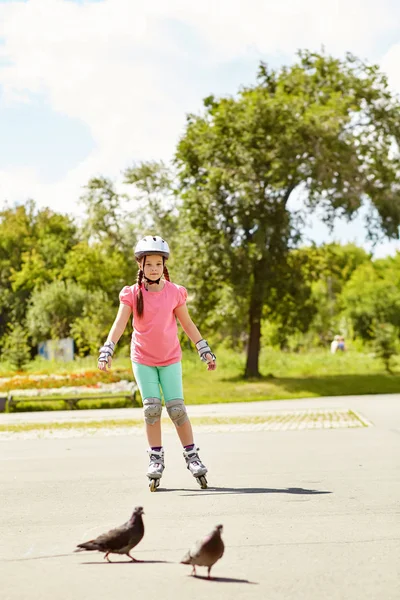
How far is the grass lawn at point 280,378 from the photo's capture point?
2980cm

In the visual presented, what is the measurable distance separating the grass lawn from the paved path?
Answer: 15.6 metres

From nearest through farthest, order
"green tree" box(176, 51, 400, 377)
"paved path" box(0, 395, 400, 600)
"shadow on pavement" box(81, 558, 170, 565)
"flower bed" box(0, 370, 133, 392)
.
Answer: "paved path" box(0, 395, 400, 600), "shadow on pavement" box(81, 558, 170, 565), "flower bed" box(0, 370, 133, 392), "green tree" box(176, 51, 400, 377)

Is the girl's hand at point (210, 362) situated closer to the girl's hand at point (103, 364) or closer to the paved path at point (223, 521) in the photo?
the girl's hand at point (103, 364)

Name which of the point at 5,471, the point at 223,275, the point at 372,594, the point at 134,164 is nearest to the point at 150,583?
the point at 372,594

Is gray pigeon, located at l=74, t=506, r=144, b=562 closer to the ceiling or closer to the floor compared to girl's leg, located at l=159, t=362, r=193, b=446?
closer to the floor

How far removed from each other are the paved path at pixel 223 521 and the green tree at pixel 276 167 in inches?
871

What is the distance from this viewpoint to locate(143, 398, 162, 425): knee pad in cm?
762

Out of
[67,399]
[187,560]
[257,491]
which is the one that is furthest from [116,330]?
[67,399]

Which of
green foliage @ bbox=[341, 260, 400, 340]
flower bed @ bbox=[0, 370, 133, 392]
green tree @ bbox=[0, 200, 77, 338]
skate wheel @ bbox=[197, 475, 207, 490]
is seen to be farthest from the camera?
green tree @ bbox=[0, 200, 77, 338]

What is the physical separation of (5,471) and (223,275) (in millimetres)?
24520

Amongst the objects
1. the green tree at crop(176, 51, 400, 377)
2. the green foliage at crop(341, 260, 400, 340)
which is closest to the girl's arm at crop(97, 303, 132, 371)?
the green tree at crop(176, 51, 400, 377)

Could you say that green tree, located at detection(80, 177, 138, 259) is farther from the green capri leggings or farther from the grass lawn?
the green capri leggings

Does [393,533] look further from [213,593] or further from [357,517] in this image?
[213,593]

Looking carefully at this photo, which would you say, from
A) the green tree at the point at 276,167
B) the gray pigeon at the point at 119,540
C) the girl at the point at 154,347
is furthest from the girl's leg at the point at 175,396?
the green tree at the point at 276,167
